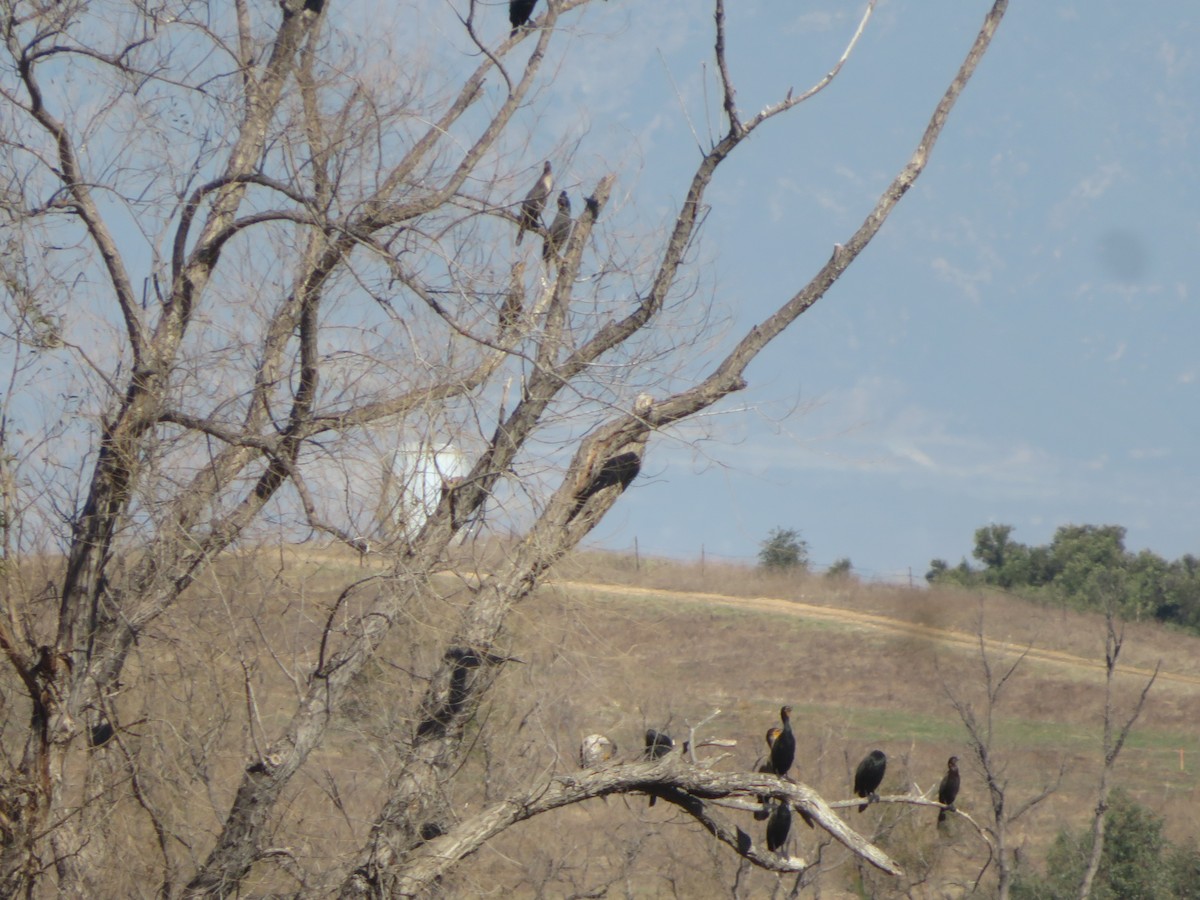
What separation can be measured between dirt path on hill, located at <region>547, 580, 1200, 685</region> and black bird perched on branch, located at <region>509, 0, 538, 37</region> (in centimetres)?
1190

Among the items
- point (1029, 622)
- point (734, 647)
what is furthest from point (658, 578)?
point (1029, 622)

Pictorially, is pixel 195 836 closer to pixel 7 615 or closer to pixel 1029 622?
pixel 7 615

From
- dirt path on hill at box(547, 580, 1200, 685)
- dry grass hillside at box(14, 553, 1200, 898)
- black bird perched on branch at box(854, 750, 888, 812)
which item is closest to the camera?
dry grass hillside at box(14, 553, 1200, 898)

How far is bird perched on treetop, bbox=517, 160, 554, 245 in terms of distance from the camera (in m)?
6.40

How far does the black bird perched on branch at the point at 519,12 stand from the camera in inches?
307

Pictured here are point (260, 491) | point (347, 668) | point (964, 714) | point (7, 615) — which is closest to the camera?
point (7, 615)

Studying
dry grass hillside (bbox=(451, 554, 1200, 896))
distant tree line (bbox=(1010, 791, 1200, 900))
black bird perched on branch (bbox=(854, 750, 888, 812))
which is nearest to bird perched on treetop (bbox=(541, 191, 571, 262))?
dry grass hillside (bbox=(451, 554, 1200, 896))

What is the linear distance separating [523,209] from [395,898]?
3360 mm

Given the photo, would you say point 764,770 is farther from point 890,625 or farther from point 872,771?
point 890,625

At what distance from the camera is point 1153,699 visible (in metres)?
26.8

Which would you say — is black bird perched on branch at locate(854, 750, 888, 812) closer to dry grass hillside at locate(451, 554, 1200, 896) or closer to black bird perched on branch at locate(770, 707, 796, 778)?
black bird perched on branch at locate(770, 707, 796, 778)

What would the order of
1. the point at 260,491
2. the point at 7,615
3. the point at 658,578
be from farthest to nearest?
the point at 658,578 < the point at 260,491 < the point at 7,615

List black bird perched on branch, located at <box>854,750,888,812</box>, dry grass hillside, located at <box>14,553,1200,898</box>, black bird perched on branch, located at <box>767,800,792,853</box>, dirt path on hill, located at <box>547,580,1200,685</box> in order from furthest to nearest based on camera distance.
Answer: dirt path on hill, located at <box>547,580,1200,685</box> < black bird perched on branch, located at <box>854,750,888,812</box> < black bird perched on branch, located at <box>767,800,792,853</box> < dry grass hillside, located at <box>14,553,1200,898</box>

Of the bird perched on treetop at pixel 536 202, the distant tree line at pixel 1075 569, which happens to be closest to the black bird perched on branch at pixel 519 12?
the bird perched on treetop at pixel 536 202
